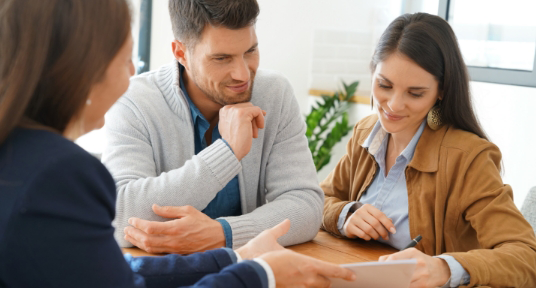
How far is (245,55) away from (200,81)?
0.16 m

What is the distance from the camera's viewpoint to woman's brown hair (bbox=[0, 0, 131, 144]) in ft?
2.40

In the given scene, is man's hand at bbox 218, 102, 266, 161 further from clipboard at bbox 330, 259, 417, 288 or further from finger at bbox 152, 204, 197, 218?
clipboard at bbox 330, 259, 417, 288

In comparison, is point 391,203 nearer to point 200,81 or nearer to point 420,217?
point 420,217

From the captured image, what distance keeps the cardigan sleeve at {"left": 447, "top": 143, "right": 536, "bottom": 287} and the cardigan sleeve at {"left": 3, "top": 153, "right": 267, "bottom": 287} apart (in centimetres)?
83

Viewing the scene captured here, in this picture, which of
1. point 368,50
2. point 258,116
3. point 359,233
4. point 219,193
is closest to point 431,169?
point 359,233

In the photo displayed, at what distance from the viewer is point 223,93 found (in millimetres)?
1688

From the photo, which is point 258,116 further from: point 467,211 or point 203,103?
point 467,211

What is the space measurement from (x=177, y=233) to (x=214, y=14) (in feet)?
2.11

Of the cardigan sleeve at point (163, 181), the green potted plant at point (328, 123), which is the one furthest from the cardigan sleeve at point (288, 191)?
the green potted plant at point (328, 123)

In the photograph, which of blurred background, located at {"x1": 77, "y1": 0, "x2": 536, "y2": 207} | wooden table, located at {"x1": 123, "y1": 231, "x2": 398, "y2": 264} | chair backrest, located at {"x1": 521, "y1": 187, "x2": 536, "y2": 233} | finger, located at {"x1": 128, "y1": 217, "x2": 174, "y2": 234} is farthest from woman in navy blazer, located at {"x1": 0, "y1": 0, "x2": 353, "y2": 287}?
blurred background, located at {"x1": 77, "y1": 0, "x2": 536, "y2": 207}

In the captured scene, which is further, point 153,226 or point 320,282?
point 153,226

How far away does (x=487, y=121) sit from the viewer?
9.34ft

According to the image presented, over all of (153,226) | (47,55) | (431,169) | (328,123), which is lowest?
(328,123)

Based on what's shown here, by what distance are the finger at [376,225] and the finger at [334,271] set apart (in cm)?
53
